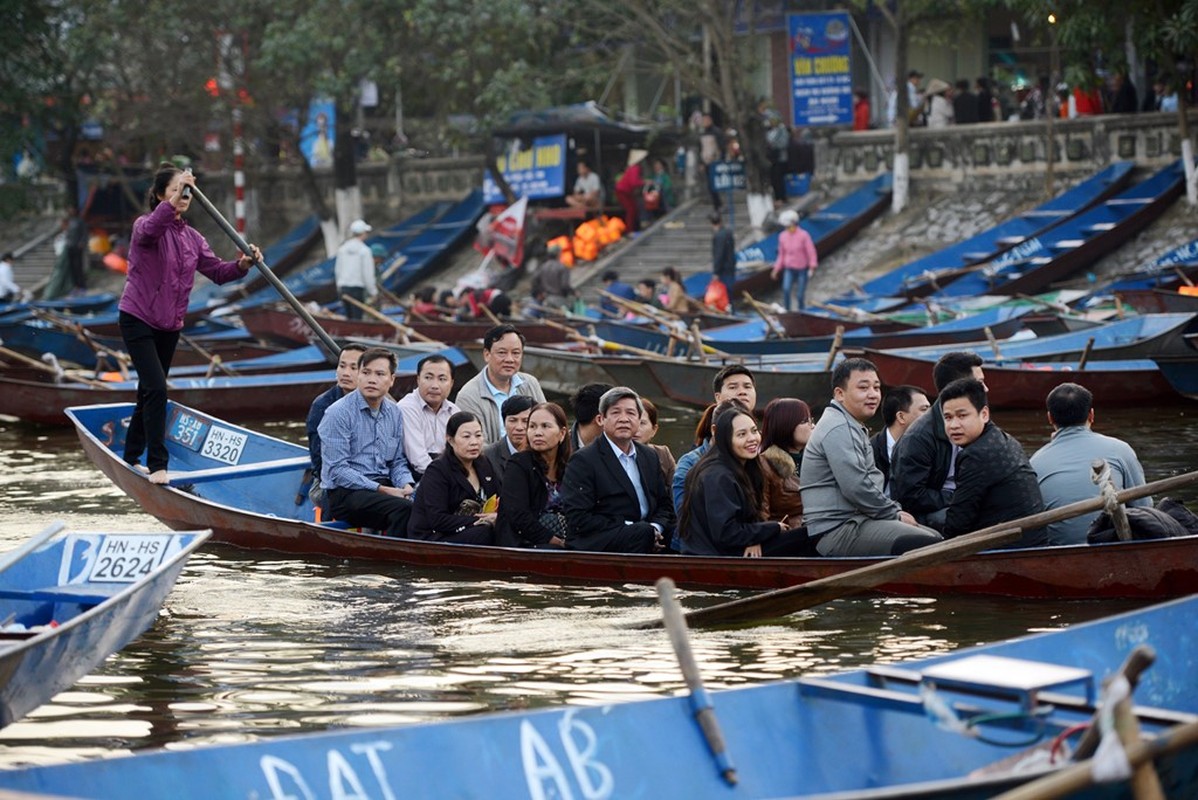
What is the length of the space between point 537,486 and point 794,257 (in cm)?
1311

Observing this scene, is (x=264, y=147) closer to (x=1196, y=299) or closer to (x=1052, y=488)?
(x=1196, y=299)

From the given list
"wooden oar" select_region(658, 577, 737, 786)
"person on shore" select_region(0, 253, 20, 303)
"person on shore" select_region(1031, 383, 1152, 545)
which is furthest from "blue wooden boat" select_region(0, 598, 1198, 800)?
"person on shore" select_region(0, 253, 20, 303)

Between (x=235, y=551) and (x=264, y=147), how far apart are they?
25.2 meters

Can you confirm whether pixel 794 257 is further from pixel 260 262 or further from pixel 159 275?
pixel 159 275

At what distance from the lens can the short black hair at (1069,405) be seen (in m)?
8.43

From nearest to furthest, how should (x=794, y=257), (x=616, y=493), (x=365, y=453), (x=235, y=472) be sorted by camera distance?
(x=616, y=493) → (x=365, y=453) → (x=235, y=472) → (x=794, y=257)

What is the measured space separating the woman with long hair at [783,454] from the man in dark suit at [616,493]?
0.55 metres

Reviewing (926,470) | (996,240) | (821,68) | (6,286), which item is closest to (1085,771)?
(926,470)

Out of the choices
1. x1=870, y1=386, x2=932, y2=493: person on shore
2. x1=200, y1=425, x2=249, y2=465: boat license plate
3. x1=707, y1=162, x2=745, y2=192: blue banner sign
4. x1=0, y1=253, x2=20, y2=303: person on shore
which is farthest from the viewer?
x1=0, y1=253, x2=20, y2=303: person on shore

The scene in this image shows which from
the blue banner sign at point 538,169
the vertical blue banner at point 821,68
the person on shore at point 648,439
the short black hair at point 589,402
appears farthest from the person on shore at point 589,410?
the blue banner sign at point 538,169

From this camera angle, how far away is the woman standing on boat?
1006 centimetres

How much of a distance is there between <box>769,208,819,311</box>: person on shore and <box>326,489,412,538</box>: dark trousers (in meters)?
12.3

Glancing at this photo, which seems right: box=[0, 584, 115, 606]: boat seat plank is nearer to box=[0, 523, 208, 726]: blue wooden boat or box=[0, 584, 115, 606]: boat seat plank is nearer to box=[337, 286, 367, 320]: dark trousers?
box=[0, 523, 208, 726]: blue wooden boat

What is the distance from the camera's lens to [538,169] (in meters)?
28.8
